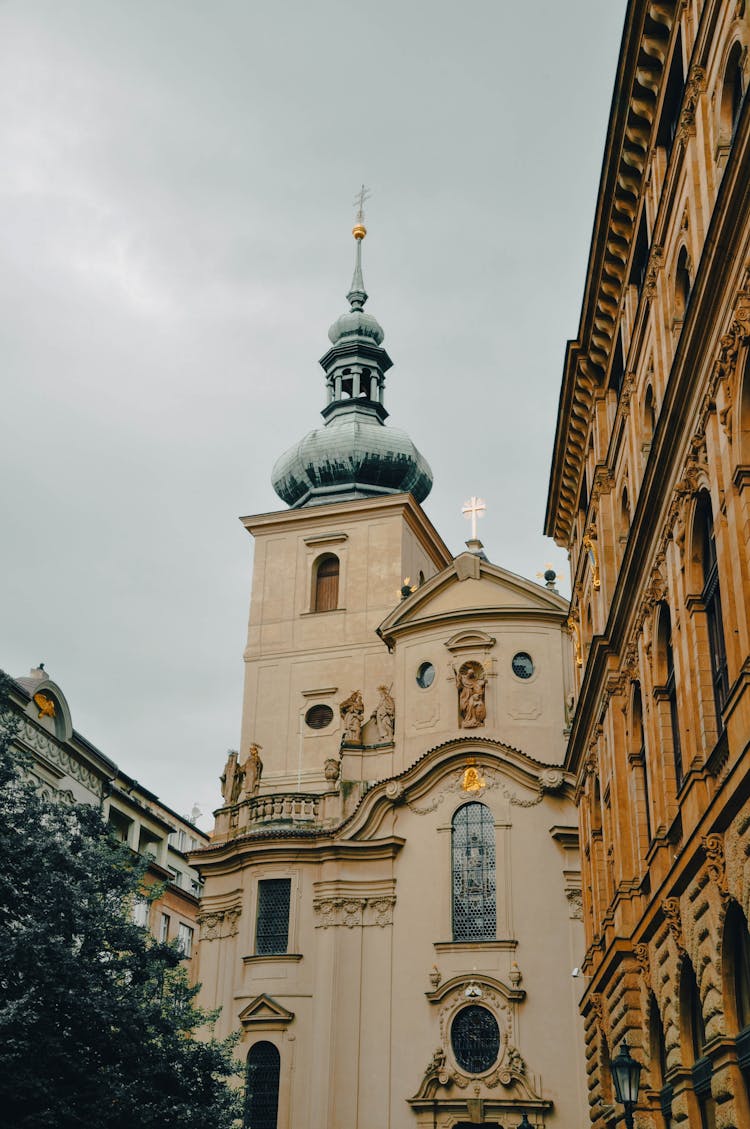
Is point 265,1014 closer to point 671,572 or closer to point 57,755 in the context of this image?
point 57,755

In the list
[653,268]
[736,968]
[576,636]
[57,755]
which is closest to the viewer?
[736,968]

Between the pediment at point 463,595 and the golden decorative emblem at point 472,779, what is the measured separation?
4.53 metres

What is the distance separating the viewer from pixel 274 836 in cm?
3672

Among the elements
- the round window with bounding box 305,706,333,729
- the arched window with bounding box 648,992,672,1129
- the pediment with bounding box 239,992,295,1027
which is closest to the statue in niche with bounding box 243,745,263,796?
the round window with bounding box 305,706,333,729

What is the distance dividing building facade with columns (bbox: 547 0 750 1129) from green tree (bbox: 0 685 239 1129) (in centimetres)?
740

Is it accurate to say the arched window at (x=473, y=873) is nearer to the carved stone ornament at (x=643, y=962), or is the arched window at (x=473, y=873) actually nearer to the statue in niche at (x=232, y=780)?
the statue in niche at (x=232, y=780)

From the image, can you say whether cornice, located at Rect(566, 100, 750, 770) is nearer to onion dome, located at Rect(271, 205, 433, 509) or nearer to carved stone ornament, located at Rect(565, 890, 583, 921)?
carved stone ornament, located at Rect(565, 890, 583, 921)

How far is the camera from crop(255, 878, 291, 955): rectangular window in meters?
36.0

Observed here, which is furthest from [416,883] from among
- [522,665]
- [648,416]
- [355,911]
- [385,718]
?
[648,416]

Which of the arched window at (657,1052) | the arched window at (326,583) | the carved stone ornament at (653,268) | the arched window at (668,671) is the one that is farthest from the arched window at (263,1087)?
the carved stone ornament at (653,268)

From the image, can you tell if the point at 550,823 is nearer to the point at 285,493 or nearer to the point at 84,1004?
the point at 84,1004

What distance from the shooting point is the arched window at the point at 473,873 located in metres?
34.2

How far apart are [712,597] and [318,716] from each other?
2853 centimetres

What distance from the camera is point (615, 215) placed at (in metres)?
22.0
